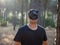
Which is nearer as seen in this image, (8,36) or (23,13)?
(8,36)

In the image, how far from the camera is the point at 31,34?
88.6 inches

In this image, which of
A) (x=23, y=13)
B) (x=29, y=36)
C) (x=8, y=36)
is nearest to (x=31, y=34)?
(x=29, y=36)

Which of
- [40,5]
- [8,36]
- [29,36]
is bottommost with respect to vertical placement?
[8,36]

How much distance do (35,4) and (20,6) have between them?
44 centimetres

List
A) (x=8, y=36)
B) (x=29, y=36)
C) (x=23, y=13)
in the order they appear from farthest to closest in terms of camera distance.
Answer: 1. (x=23, y=13)
2. (x=8, y=36)
3. (x=29, y=36)

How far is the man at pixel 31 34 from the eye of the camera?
2250 millimetres

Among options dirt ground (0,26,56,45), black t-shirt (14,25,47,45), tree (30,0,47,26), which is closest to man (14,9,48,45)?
black t-shirt (14,25,47,45)

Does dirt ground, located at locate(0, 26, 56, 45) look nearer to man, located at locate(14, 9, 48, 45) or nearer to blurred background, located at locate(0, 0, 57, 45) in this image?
blurred background, located at locate(0, 0, 57, 45)

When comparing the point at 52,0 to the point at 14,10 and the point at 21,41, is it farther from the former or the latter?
the point at 21,41

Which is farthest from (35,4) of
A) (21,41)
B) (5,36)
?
(21,41)

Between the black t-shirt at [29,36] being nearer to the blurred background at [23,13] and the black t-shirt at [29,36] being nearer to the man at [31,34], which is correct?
the man at [31,34]

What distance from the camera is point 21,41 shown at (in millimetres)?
2281

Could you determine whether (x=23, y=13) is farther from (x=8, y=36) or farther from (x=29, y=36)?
(x=29, y=36)

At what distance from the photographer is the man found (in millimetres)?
2250
